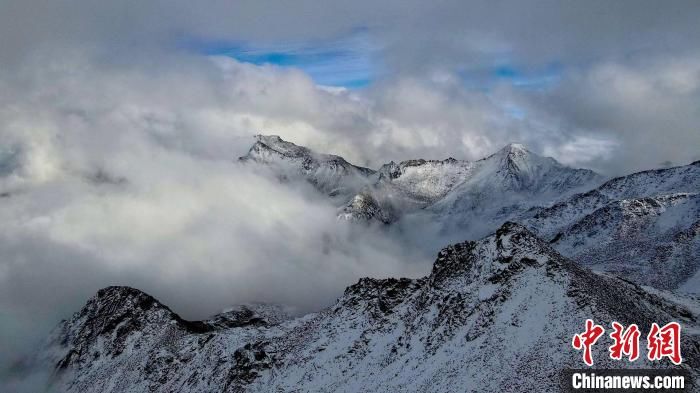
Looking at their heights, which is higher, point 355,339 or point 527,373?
point 355,339

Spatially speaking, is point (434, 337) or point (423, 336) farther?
point (423, 336)

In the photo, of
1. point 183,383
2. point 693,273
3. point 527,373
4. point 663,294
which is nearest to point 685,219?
point 693,273

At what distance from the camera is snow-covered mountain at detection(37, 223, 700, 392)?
239ft

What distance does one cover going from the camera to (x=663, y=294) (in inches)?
4323

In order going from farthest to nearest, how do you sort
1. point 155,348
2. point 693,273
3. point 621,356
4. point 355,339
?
point 693,273 → point 155,348 → point 355,339 → point 621,356

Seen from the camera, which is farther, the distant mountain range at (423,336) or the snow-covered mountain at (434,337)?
the distant mountain range at (423,336)

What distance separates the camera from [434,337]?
86.9 metres

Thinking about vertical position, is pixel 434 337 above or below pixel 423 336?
below

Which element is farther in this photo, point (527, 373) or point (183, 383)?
point (183, 383)

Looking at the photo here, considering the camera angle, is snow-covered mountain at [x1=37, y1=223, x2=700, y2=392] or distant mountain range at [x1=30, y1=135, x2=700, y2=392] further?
distant mountain range at [x1=30, y1=135, x2=700, y2=392]

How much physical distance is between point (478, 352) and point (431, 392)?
913 cm

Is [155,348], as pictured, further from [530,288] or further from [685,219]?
[685,219]

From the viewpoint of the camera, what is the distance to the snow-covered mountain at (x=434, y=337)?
72875 mm

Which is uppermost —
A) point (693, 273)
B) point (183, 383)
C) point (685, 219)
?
point (685, 219)
